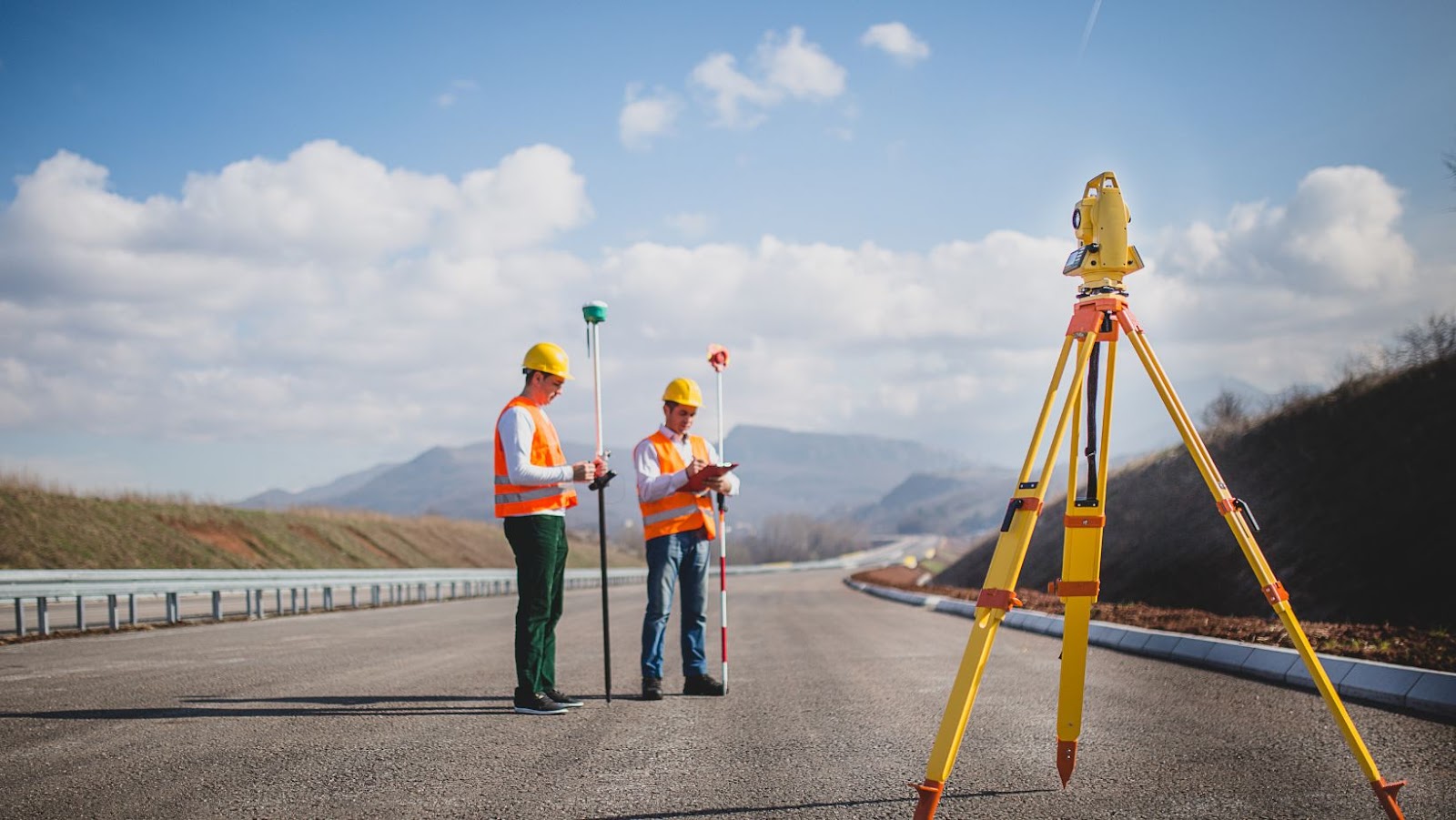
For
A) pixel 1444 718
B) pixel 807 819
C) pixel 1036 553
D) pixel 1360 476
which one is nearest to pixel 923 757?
pixel 807 819

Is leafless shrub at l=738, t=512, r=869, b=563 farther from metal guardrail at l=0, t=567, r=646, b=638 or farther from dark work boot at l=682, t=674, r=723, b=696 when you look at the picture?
dark work boot at l=682, t=674, r=723, b=696

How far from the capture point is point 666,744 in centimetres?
600

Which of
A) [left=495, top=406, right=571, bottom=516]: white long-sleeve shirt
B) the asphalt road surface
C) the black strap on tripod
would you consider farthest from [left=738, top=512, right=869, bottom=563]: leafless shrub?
the black strap on tripod

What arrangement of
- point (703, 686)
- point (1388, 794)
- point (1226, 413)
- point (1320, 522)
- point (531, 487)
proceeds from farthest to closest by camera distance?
1. point (1226, 413)
2. point (1320, 522)
3. point (703, 686)
4. point (531, 487)
5. point (1388, 794)

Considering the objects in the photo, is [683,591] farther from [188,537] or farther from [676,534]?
[188,537]

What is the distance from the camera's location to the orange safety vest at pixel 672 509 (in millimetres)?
7992

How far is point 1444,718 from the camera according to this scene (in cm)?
639

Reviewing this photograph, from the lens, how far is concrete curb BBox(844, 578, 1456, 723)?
260 inches

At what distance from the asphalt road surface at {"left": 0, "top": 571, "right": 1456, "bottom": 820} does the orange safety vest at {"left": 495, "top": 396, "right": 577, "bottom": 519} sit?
1.37 m

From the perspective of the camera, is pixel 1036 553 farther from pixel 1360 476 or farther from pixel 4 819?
pixel 4 819

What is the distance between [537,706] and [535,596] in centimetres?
73

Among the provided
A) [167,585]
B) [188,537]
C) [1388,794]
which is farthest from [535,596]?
[188,537]

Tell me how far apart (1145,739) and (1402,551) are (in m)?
12.2

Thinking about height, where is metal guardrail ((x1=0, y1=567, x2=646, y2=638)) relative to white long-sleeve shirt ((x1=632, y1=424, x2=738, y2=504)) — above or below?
below
